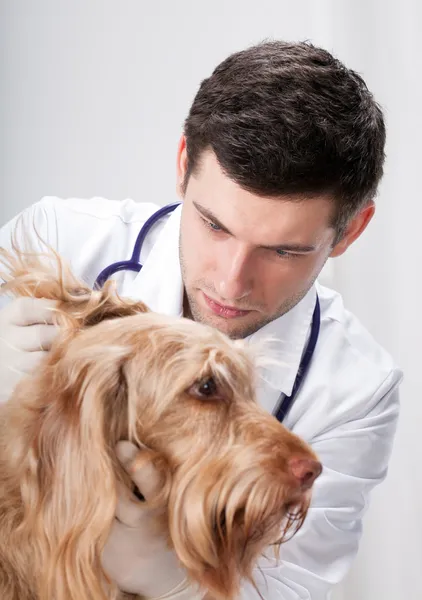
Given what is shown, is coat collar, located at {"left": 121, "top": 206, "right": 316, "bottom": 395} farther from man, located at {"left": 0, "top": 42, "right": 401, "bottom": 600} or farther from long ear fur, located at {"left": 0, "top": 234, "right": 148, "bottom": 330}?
long ear fur, located at {"left": 0, "top": 234, "right": 148, "bottom": 330}

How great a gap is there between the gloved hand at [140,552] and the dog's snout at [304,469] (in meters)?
0.17

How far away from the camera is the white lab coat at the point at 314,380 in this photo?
155 cm

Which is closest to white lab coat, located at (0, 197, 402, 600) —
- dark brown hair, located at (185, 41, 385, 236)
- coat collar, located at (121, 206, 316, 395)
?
coat collar, located at (121, 206, 316, 395)

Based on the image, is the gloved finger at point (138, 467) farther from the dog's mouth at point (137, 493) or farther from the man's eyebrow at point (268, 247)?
the man's eyebrow at point (268, 247)

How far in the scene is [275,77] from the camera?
54.7 inches

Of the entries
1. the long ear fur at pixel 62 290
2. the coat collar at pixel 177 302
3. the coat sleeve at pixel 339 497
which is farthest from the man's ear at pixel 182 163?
the coat sleeve at pixel 339 497

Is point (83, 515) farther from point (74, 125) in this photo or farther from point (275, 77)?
point (74, 125)

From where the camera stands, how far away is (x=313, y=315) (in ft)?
5.59

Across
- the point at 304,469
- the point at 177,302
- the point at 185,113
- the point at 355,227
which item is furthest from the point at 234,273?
the point at 185,113

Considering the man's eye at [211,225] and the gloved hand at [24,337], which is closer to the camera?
the gloved hand at [24,337]

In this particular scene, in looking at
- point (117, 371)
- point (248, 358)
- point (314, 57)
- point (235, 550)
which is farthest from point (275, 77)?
point (235, 550)

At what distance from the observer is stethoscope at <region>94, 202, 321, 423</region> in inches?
61.4

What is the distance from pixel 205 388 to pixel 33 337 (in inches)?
9.6

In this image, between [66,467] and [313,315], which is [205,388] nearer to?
[66,467]
